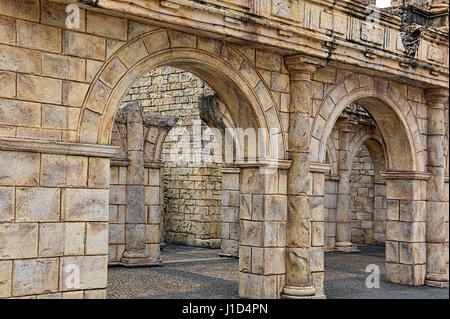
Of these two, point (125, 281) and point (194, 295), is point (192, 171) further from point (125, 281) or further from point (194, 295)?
point (194, 295)

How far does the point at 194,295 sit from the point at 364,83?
4.08 metres

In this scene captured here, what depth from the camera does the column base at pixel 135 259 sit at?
1173cm

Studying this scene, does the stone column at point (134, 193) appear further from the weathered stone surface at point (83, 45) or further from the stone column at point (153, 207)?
the weathered stone surface at point (83, 45)

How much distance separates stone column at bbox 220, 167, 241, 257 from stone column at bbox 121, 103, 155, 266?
2437 mm

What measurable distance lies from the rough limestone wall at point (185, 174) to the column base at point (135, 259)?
165 inches

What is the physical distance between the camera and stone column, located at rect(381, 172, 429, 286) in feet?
Answer: 33.2

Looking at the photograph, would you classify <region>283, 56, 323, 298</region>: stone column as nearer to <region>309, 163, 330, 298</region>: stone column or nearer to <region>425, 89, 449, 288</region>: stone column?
<region>309, 163, 330, 298</region>: stone column

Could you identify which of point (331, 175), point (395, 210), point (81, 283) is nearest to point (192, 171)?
point (331, 175)

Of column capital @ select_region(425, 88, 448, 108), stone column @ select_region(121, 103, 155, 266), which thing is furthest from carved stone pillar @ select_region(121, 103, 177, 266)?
column capital @ select_region(425, 88, 448, 108)

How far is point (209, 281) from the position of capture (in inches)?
395

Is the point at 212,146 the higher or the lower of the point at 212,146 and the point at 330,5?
the lower

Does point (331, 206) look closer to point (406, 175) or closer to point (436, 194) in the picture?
point (436, 194)

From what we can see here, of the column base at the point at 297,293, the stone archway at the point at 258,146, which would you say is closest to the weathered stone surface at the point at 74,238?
the stone archway at the point at 258,146

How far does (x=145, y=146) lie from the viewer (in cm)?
1227
